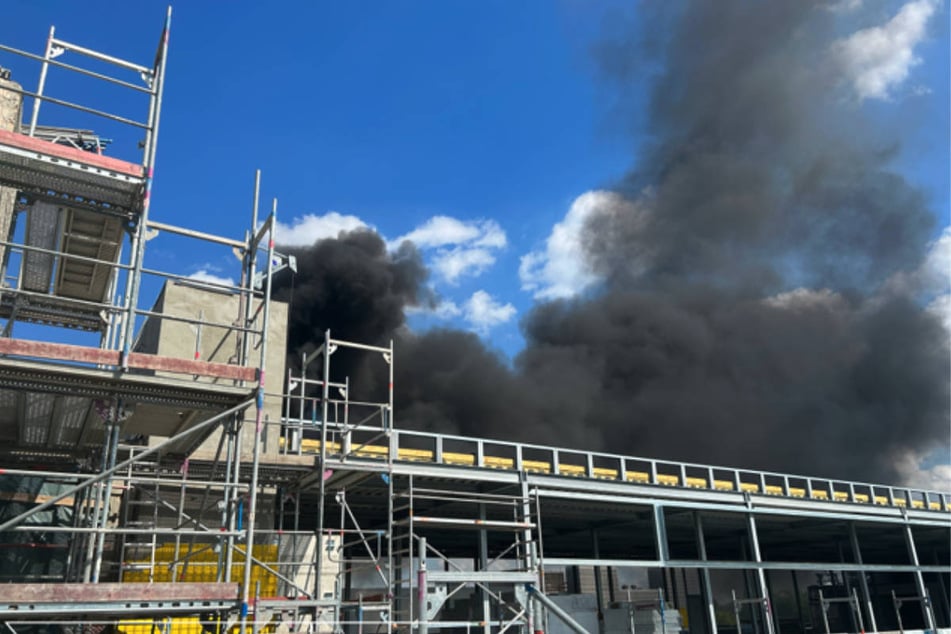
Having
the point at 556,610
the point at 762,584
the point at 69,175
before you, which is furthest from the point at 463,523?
the point at 762,584

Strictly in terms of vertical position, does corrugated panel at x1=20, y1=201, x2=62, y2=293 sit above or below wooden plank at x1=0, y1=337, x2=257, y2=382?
above

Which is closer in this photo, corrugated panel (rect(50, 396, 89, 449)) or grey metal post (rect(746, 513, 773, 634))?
corrugated panel (rect(50, 396, 89, 449))

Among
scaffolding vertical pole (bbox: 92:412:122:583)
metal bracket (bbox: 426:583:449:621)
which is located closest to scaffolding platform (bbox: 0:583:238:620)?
scaffolding vertical pole (bbox: 92:412:122:583)

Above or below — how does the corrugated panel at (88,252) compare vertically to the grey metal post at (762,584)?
above

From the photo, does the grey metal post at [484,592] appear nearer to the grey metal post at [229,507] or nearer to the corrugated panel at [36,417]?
the grey metal post at [229,507]

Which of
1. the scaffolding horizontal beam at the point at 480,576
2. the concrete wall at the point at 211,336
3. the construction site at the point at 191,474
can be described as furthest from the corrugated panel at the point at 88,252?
the scaffolding horizontal beam at the point at 480,576

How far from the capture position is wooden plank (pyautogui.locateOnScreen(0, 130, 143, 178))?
967cm

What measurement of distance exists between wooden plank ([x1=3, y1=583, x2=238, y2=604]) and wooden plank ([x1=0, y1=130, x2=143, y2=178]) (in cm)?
570

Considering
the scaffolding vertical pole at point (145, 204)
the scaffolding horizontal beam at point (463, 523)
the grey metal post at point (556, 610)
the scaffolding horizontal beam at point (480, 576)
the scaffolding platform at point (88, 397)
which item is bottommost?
the grey metal post at point (556, 610)

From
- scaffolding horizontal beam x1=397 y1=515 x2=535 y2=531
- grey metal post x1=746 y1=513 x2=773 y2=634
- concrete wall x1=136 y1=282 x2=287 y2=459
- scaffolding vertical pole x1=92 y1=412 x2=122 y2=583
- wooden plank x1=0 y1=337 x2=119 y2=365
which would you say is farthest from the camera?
grey metal post x1=746 y1=513 x2=773 y2=634

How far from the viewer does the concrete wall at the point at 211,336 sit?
18.5m

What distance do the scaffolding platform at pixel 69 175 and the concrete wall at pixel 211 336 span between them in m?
7.51

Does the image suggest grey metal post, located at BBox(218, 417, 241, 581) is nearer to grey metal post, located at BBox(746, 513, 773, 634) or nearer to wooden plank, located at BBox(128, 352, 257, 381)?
wooden plank, located at BBox(128, 352, 257, 381)

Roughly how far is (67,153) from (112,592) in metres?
6.06
